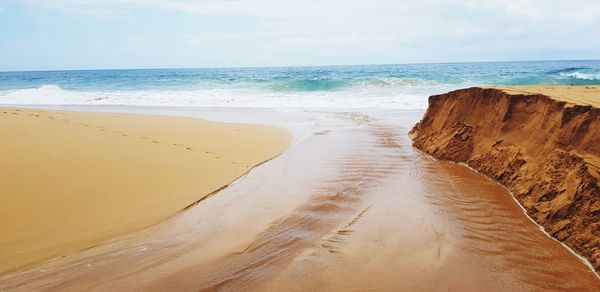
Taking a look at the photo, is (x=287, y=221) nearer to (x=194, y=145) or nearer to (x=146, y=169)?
(x=146, y=169)

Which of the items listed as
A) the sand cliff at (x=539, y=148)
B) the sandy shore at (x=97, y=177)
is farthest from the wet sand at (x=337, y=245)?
the sandy shore at (x=97, y=177)

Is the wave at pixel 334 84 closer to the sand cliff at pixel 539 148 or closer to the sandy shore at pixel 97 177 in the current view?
the sandy shore at pixel 97 177

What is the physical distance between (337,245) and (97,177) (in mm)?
3148

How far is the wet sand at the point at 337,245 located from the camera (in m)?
2.80

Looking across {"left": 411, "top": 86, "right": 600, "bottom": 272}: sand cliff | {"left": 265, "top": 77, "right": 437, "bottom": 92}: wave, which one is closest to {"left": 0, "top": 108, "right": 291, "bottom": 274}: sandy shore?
{"left": 411, "top": 86, "right": 600, "bottom": 272}: sand cliff

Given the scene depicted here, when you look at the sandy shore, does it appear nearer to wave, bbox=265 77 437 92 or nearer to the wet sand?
the wet sand

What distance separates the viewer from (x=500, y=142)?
559 cm

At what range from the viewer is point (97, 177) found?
4.84m

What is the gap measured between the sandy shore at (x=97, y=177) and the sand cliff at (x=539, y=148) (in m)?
3.25

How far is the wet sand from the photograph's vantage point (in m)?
2.80

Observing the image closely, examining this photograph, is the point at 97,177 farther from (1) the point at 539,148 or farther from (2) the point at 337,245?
(1) the point at 539,148

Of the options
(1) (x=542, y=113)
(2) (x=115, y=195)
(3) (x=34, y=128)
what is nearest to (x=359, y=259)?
(2) (x=115, y=195)

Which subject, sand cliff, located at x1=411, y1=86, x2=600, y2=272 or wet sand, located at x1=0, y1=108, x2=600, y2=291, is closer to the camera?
wet sand, located at x1=0, y1=108, x2=600, y2=291

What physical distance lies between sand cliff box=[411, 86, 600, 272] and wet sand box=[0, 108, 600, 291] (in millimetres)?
196
